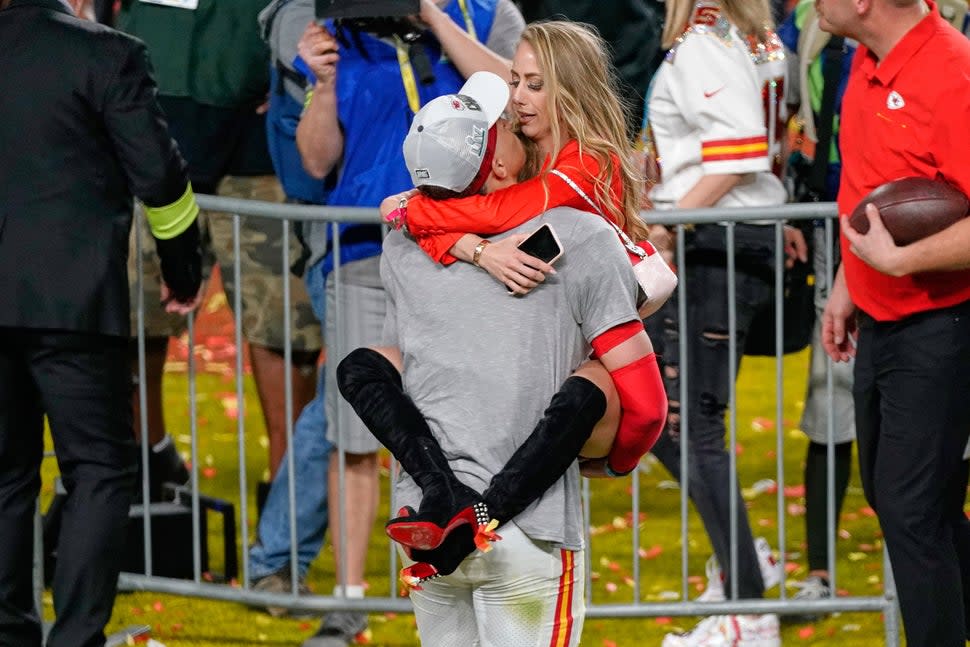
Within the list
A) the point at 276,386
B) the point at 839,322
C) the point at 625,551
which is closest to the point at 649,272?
the point at 839,322

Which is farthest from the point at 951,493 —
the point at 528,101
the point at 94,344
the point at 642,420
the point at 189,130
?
the point at 189,130

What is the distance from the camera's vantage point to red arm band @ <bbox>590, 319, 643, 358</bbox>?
3.55m

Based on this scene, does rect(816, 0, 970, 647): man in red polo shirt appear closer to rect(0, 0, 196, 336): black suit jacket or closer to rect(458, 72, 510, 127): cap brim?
rect(458, 72, 510, 127): cap brim

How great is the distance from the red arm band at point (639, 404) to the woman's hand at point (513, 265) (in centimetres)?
26

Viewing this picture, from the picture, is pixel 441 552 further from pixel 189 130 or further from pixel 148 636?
pixel 189 130

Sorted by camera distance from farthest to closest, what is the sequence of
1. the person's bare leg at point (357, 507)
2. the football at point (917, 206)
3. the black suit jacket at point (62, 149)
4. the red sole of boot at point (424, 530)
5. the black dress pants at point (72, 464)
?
the person's bare leg at point (357, 507), the black dress pants at point (72, 464), the black suit jacket at point (62, 149), the football at point (917, 206), the red sole of boot at point (424, 530)

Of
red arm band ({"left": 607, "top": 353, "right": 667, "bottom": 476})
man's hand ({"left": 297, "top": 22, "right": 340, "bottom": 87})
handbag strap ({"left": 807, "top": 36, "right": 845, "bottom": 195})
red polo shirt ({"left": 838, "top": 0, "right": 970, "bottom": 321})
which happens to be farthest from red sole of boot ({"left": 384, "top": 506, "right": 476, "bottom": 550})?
handbag strap ({"left": 807, "top": 36, "right": 845, "bottom": 195})

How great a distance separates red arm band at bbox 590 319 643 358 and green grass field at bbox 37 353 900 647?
221 cm

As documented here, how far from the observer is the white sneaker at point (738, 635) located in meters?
5.49

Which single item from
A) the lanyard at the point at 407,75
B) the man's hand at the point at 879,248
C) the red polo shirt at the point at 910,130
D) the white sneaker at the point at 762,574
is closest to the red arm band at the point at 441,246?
the man's hand at the point at 879,248

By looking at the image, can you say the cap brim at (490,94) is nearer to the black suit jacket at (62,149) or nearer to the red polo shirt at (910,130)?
the red polo shirt at (910,130)

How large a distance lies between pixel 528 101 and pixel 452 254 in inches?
14.7

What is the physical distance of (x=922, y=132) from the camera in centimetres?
433

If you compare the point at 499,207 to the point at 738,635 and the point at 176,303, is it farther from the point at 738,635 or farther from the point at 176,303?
the point at 738,635
